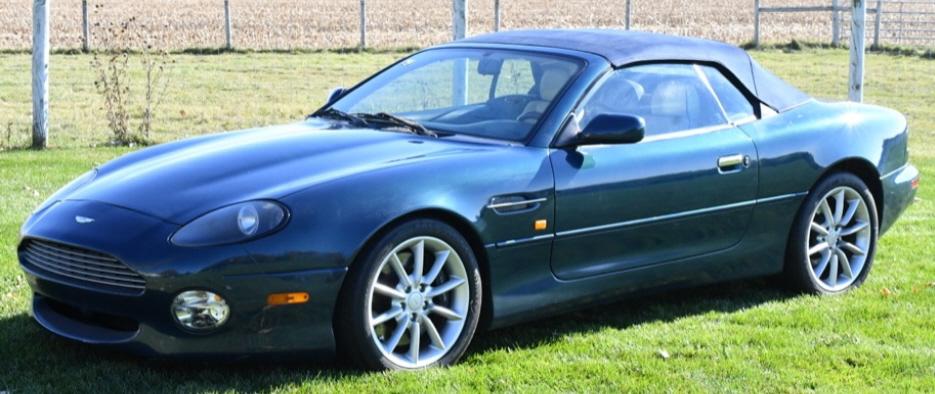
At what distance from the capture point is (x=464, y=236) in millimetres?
5531

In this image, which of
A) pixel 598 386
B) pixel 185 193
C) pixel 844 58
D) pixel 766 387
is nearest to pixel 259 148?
pixel 185 193

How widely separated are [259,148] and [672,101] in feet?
6.58

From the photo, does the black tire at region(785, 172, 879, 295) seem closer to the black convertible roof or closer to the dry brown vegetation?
the black convertible roof

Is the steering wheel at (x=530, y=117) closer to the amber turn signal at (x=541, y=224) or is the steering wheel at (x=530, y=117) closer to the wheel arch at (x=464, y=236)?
the amber turn signal at (x=541, y=224)

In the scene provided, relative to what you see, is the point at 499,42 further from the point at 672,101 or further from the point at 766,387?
the point at 766,387

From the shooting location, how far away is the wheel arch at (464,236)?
17.0 feet

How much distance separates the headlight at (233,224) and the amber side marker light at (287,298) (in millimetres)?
233

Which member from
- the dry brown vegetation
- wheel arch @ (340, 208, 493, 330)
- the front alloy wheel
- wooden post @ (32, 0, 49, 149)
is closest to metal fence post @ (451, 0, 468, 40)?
wooden post @ (32, 0, 49, 149)

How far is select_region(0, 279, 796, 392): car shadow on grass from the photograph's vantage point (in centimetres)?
511

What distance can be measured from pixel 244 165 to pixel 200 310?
31.1 inches

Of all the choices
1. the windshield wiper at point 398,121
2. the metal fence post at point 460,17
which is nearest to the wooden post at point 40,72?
the metal fence post at point 460,17

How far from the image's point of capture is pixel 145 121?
13.5 metres

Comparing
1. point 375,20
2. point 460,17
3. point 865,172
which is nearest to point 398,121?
point 865,172

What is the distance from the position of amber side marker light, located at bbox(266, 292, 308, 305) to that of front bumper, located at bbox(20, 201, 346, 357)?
17mm
